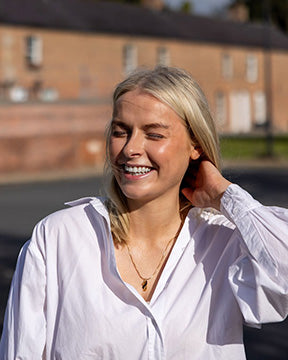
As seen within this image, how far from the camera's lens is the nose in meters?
2.60

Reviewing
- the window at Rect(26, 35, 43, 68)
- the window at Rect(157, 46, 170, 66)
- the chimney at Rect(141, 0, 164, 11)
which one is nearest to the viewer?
the window at Rect(26, 35, 43, 68)

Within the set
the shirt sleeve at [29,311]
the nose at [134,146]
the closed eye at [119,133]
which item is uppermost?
the closed eye at [119,133]

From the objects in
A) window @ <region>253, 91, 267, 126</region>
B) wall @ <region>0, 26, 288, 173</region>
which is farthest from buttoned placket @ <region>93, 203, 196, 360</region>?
window @ <region>253, 91, 267, 126</region>

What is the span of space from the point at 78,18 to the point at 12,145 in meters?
18.1

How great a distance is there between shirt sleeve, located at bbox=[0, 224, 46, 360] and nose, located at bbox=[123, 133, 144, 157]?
0.44m

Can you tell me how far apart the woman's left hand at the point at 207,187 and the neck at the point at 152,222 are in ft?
0.32

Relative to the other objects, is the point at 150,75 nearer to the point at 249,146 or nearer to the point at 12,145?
the point at 12,145

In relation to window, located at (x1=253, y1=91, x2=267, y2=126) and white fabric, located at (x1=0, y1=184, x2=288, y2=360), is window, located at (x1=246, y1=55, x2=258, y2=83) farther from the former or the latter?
white fabric, located at (x1=0, y1=184, x2=288, y2=360)

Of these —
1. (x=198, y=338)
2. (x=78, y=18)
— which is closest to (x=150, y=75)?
(x=198, y=338)

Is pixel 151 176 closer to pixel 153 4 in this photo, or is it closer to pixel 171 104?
pixel 171 104

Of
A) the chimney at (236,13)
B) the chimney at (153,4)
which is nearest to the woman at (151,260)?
the chimney at (153,4)

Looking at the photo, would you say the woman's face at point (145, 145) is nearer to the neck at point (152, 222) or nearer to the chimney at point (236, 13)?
the neck at point (152, 222)

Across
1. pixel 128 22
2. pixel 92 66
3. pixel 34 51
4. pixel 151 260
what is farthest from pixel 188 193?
pixel 128 22

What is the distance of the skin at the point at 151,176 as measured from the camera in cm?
260
